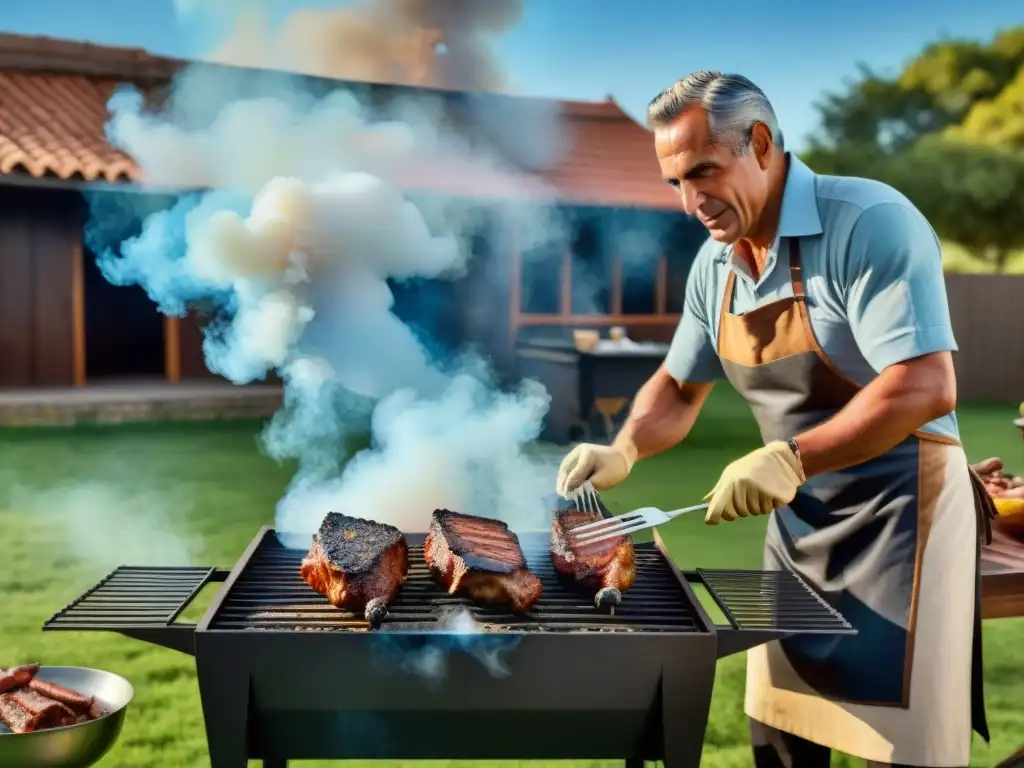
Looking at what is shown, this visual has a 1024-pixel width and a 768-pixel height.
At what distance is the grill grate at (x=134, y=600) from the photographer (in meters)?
2.21

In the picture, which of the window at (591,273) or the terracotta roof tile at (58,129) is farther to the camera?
the window at (591,273)

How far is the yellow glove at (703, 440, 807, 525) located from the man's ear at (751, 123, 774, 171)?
760 mm

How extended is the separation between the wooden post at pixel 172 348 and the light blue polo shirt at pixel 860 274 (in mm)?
11845

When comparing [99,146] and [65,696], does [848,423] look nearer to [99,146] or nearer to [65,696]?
[65,696]

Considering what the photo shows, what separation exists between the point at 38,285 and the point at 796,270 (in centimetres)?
1277

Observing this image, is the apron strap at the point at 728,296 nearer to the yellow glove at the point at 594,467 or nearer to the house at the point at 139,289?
the yellow glove at the point at 594,467

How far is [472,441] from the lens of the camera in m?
3.81

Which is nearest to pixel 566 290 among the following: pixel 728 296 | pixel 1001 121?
pixel 728 296

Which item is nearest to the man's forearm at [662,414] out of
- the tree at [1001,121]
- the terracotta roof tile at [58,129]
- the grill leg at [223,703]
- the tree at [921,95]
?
the grill leg at [223,703]

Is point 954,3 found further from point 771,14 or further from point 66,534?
point 66,534

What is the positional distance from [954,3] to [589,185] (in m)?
21.4

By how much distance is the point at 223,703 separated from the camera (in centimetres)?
216

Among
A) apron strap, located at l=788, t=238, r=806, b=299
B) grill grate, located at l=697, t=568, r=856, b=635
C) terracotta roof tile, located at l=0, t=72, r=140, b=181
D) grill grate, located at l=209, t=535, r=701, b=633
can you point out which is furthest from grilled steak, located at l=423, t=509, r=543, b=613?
terracotta roof tile, located at l=0, t=72, r=140, b=181

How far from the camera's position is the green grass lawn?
13.8ft
